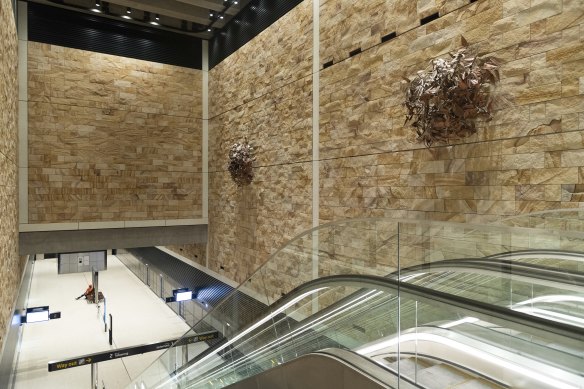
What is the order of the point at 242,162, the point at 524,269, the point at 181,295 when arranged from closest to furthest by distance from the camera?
the point at 524,269 < the point at 242,162 < the point at 181,295

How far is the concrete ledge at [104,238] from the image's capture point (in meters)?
7.83

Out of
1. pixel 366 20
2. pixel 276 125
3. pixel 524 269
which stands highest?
pixel 366 20

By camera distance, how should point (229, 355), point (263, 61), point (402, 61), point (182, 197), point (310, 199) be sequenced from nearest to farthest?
point (229, 355) < point (402, 61) < point (310, 199) < point (263, 61) < point (182, 197)

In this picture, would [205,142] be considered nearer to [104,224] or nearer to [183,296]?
[104,224]

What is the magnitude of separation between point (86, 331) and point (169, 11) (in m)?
7.87

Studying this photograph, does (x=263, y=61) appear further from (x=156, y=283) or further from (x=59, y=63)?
(x=156, y=283)

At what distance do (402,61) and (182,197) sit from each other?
6558 mm

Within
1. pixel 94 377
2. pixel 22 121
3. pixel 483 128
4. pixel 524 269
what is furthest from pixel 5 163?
pixel 524 269

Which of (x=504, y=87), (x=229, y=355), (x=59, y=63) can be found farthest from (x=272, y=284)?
(x=59, y=63)

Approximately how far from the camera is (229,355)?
3.55m

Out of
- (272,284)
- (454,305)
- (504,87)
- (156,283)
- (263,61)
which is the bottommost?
(156,283)

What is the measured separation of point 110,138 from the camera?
8492 millimetres

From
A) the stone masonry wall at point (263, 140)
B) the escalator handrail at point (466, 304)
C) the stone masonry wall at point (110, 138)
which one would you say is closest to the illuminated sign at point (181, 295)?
the stone masonry wall at point (263, 140)

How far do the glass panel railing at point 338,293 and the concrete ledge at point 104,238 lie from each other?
485 cm
